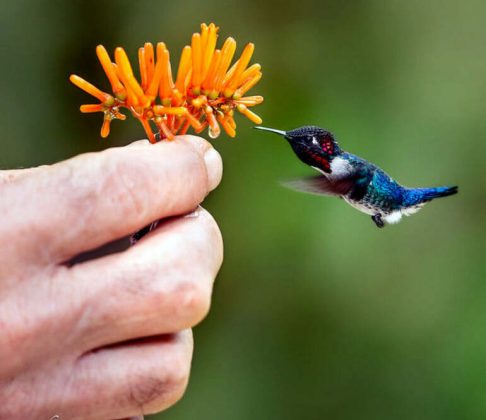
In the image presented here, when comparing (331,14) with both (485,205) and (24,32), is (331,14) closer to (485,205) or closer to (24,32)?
(485,205)

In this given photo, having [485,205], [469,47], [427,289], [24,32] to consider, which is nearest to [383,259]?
[427,289]

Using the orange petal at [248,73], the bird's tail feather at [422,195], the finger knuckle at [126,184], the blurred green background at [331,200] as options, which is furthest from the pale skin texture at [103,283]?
the blurred green background at [331,200]

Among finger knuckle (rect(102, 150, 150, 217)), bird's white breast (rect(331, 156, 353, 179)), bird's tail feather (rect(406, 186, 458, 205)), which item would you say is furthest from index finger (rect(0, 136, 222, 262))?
bird's tail feather (rect(406, 186, 458, 205))

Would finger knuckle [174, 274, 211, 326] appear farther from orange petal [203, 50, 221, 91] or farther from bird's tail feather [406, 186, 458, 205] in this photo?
bird's tail feather [406, 186, 458, 205]

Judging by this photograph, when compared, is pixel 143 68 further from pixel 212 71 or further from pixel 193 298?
pixel 193 298

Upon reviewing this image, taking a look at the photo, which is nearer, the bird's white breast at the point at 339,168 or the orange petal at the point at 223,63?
the orange petal at the point at 223,63

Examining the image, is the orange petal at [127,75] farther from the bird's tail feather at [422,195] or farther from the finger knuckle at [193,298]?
the bird's tail feather at [422,195]
